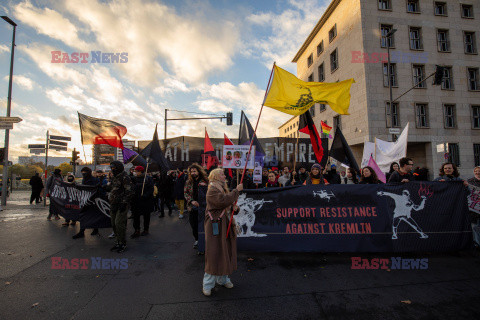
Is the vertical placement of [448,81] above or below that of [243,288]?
above

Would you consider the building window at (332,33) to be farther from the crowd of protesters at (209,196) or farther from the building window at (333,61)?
the crowd of protesters at (209,196)

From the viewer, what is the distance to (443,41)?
2050 cm

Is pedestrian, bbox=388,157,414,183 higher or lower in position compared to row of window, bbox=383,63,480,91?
lower

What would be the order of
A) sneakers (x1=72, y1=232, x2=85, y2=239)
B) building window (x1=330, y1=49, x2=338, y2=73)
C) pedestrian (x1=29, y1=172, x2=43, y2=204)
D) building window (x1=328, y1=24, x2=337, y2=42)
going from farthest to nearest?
building window (x1=328, y1=24, x2=337, y2=42) → building window (x1=330, y1=49, x2=338, y2=73) → pedestrian (x1=29, y1=172, x2=43, y2=204) → sneakers (x1=72, y1=232, x2=85, y2=239)

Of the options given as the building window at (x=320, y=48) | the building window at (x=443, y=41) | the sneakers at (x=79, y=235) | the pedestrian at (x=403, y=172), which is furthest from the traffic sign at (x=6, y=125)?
the building window at (x=443, y=41)

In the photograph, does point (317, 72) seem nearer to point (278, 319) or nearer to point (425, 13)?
point (425, 13)

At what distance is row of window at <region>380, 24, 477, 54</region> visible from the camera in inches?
782

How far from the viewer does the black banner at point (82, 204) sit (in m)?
5.95

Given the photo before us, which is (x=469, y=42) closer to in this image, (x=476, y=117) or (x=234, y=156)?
(x=476, y=117)

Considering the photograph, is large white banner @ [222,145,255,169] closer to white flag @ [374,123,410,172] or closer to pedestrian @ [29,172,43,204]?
white flag @ [374,123,410,172]

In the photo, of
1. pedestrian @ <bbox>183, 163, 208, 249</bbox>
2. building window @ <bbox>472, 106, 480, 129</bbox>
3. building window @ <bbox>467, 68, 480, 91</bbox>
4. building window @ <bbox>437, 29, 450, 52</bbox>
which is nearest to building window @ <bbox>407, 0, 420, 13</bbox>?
building window @ <bbox>437, 29, 450, 52</bbox>

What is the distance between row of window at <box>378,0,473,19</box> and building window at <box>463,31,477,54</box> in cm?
147

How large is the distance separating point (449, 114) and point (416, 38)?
7324 millimetres

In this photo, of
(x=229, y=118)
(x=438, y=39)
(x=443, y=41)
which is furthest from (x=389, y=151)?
(x=443, y=41)
